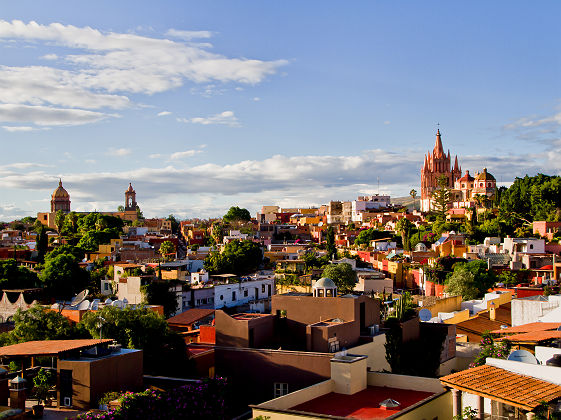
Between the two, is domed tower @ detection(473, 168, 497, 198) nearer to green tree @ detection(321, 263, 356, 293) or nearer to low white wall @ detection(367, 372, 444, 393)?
green tree @ detection(321, 263, 356, 293)

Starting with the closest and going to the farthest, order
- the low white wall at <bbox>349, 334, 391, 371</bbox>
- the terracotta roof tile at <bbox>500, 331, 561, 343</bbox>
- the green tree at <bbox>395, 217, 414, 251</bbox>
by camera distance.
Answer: the terracotta roof tile at <bbox>500, 331, 561, 343</bbox>
the low white wall at <bbox>349, 334, 391, 371</bbox>
the green tree at <bbox>395, 217, 414, 251</bbox>

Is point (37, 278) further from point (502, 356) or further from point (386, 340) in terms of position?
point (502, 356)

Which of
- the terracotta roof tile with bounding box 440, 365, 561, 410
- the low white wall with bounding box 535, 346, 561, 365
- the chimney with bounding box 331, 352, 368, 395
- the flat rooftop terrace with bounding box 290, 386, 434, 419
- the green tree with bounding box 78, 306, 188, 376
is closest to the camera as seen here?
the terracotta roof tile with bounding box 440, 365, 561, 410

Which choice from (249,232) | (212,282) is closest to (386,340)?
(212,282)

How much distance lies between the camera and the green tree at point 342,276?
137 feet

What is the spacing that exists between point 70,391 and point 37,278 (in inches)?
1240

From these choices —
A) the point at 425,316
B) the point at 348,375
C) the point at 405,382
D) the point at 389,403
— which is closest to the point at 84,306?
the point at 425,316

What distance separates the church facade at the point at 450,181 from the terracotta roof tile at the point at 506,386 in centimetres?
7288

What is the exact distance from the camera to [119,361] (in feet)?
47.3

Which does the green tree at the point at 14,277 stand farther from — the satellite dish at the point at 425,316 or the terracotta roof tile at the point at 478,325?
the terracotta roof tile at the point at 478,325

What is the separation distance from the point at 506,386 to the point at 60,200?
11416 centimetres

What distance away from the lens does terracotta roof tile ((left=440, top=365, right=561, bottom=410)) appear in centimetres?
978

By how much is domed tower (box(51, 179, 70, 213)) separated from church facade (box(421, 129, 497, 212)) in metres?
62.6

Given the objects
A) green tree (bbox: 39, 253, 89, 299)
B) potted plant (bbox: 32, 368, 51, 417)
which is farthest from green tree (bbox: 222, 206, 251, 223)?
potted plant (bbox: 32, 368, 51, 417)
